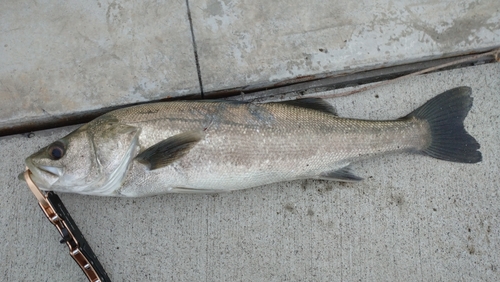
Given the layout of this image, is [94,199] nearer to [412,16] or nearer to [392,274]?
[392,274]

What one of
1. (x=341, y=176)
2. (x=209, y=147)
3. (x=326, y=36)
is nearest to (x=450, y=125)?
(x=341, y=176)

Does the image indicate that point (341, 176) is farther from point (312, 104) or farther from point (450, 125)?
point (450, 125)

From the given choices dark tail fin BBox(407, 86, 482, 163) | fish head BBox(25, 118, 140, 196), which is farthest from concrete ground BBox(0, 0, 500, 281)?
fish head BBox(25, 118, 140, 196)

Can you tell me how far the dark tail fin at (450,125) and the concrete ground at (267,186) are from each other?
16 cm

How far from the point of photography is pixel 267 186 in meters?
2.81

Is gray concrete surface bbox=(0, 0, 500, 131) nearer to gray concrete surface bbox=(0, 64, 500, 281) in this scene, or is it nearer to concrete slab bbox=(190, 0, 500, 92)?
concrete slab bbox=(190, 0, 500, 92)

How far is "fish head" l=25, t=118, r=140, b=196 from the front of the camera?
7.70 feet

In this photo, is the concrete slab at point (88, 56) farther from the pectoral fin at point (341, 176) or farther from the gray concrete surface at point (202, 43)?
the pectoral fin at point (341, 176)

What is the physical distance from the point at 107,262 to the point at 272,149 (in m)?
1.50

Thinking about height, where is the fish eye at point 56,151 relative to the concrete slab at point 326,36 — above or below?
below

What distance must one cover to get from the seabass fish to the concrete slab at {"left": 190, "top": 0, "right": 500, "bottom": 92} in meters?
0.55

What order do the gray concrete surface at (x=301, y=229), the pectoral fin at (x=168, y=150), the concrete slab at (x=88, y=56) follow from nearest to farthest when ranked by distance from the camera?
the pectoral fin at (x=168, y=150) < the gray concrete surface at (x=301, y=229) < the concrete slab at (x=88, y=56)

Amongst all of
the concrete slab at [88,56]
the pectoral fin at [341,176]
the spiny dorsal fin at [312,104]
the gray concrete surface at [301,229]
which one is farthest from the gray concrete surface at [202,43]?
the pectoral fin at [341,176]

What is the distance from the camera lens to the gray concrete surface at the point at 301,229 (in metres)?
2.70
